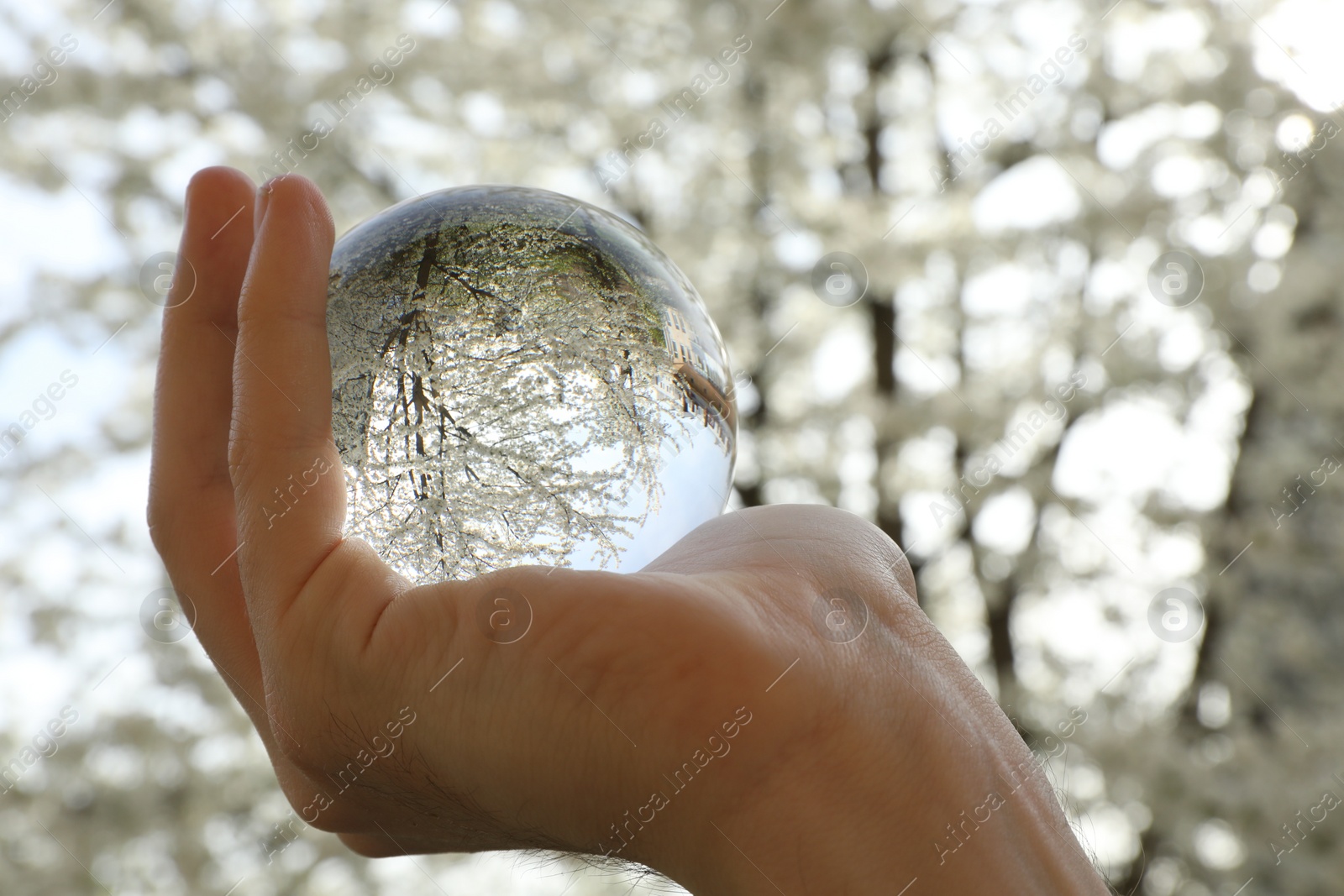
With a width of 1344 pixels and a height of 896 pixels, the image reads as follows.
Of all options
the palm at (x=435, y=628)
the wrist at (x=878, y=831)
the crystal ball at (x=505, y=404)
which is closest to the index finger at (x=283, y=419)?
the palm at (x=435, y=628)

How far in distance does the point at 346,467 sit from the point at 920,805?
1.02 m

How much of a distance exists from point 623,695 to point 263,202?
3.21ft

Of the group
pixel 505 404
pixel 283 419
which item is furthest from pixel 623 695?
pixel 283 419

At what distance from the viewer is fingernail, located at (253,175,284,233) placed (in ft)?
4.86

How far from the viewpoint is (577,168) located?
18.8 ft

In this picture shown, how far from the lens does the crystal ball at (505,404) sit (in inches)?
60.6

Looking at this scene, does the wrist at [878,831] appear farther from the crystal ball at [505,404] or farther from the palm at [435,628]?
the crystal ball at [505,404]

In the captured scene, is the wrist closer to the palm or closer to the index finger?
the palm

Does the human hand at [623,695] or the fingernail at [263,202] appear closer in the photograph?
the human hand at [623,695]

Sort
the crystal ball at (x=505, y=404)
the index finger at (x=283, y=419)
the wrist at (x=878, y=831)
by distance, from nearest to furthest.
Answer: the wrist at (x=878, y=831) < the index finger at (x=283, y=419) < the crystal ball at (x=505, y=404)

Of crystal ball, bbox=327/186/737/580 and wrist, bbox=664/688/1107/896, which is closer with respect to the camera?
wrist, bbox=664/688/1107/896

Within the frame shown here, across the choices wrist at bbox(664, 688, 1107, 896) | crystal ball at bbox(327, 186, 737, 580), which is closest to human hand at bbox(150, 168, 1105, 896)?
wrist at bbox(664, 688, 1107, 896)

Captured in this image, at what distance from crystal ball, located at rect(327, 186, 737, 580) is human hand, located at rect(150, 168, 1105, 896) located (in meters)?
0.12

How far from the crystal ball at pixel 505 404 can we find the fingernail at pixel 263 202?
7.1 inches
